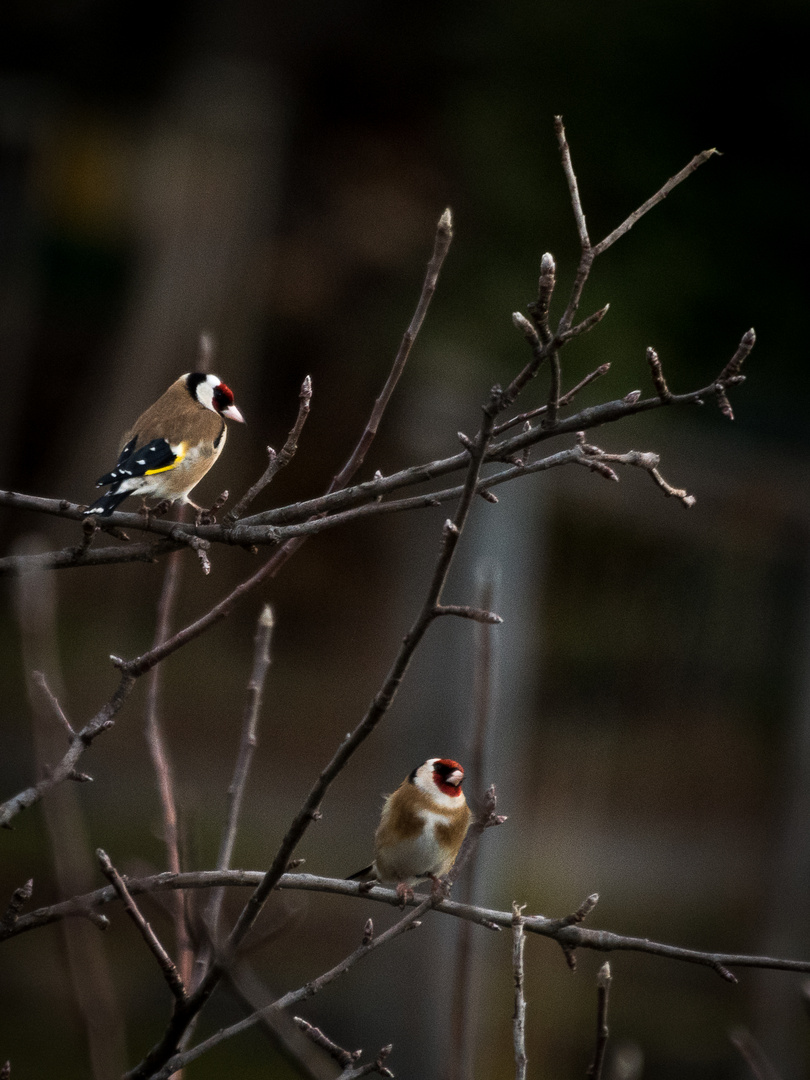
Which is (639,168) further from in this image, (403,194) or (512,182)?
(403,194)

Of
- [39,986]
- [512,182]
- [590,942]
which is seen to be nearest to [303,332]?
→ [512,182]

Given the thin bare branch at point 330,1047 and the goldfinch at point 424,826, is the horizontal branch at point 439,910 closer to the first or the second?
the thin bare branch at point 330,1047

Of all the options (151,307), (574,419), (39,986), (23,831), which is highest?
(151,307)

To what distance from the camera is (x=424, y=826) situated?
5.00 ft

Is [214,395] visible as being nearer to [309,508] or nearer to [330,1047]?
[309,508]

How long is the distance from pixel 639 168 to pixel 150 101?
2.05 m

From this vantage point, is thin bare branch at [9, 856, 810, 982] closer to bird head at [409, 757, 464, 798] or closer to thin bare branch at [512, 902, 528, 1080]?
thin bare branch at [512, 902, 528, 1080]

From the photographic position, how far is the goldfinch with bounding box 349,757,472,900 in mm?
1515

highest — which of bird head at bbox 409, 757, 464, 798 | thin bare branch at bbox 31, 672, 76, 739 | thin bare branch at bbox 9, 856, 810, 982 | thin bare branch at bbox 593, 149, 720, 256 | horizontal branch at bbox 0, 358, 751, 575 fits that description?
thin bare branch at bbox 593, 149, 720, 256

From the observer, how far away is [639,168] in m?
3.96

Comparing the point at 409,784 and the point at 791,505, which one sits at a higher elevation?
the point at 791,505

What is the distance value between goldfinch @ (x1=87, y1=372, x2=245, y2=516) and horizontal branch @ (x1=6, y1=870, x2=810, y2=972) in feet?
1.09

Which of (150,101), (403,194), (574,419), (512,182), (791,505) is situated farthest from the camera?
(403,194)

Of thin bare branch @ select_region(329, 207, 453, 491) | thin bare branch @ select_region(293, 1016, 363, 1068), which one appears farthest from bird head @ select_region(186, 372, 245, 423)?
thin bare branch @ select_region(293, 1016, 363, 1068)
